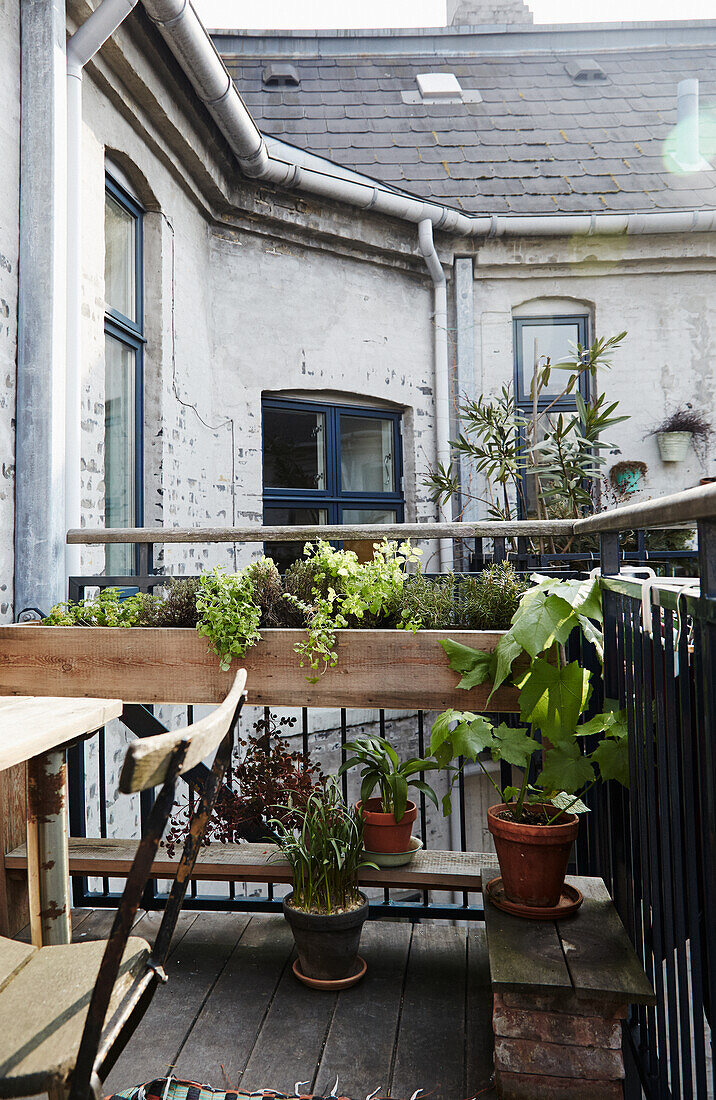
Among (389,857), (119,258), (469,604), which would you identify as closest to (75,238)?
(119,258)

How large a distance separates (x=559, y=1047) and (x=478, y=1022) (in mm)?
427

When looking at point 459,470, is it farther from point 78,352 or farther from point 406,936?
point 406,936

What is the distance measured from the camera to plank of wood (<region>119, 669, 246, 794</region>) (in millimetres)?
854

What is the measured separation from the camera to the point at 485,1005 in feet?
6.84

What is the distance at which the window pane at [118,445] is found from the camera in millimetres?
4109

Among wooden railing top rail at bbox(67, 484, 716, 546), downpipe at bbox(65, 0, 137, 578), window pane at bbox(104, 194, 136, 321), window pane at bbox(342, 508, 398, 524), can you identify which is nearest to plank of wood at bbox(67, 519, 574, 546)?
wooden railing top rail at bbox(67, 484, 716, 546)

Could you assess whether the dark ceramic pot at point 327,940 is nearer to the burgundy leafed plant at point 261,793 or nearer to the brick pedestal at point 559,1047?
the burgundy leafed plant at point 261,793

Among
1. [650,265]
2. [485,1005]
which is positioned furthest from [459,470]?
[485,1005]

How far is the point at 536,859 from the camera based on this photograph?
184 cm

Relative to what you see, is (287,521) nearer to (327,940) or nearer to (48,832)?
(327,940)

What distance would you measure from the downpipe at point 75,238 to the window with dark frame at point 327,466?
2319mm

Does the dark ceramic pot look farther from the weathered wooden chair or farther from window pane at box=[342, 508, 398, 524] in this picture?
window pane at box=[342, 508, 398, 524]

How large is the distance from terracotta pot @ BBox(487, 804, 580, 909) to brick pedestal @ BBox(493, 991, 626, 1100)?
257 mm

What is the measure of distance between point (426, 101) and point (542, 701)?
706 cm
